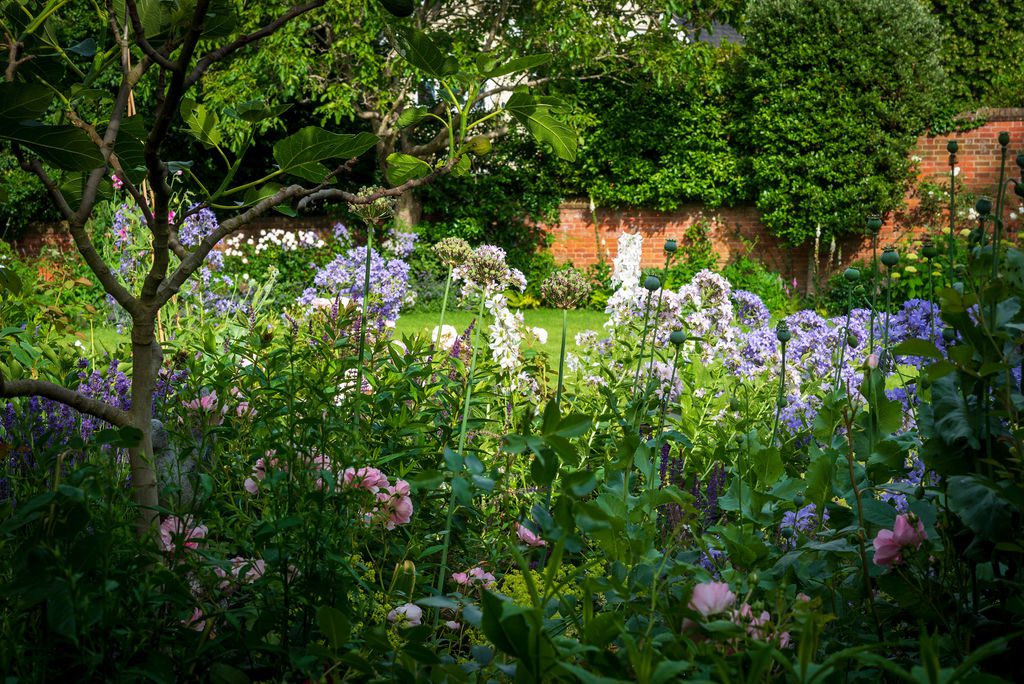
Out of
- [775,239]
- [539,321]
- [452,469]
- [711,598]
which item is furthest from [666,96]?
[711,598]

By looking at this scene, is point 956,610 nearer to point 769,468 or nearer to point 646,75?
point 769,468

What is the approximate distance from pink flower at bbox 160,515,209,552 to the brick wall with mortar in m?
10.7

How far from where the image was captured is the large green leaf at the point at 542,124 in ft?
3.95

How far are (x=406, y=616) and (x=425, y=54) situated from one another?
0.78 meters

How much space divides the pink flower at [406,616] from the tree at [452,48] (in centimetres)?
881

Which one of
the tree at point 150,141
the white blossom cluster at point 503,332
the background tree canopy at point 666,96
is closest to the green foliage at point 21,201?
the background tree canopy at point 666,96

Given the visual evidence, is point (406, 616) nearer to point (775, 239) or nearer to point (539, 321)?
point (539, 321)

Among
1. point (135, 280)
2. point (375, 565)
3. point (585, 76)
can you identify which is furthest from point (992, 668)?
point (585, 76)

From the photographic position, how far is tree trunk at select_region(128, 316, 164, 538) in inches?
52.5

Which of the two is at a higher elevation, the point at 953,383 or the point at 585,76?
the point at 585,76

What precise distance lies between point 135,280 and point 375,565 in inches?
135

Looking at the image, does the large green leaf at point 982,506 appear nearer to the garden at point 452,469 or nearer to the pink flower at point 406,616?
the garden at point 452,469

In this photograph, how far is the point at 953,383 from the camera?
126cm

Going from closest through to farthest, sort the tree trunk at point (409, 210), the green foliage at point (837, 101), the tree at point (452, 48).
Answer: the tree at point (452, 48) < the green foliage at point (837, 101) < the tree trunk at point (409, 210)
